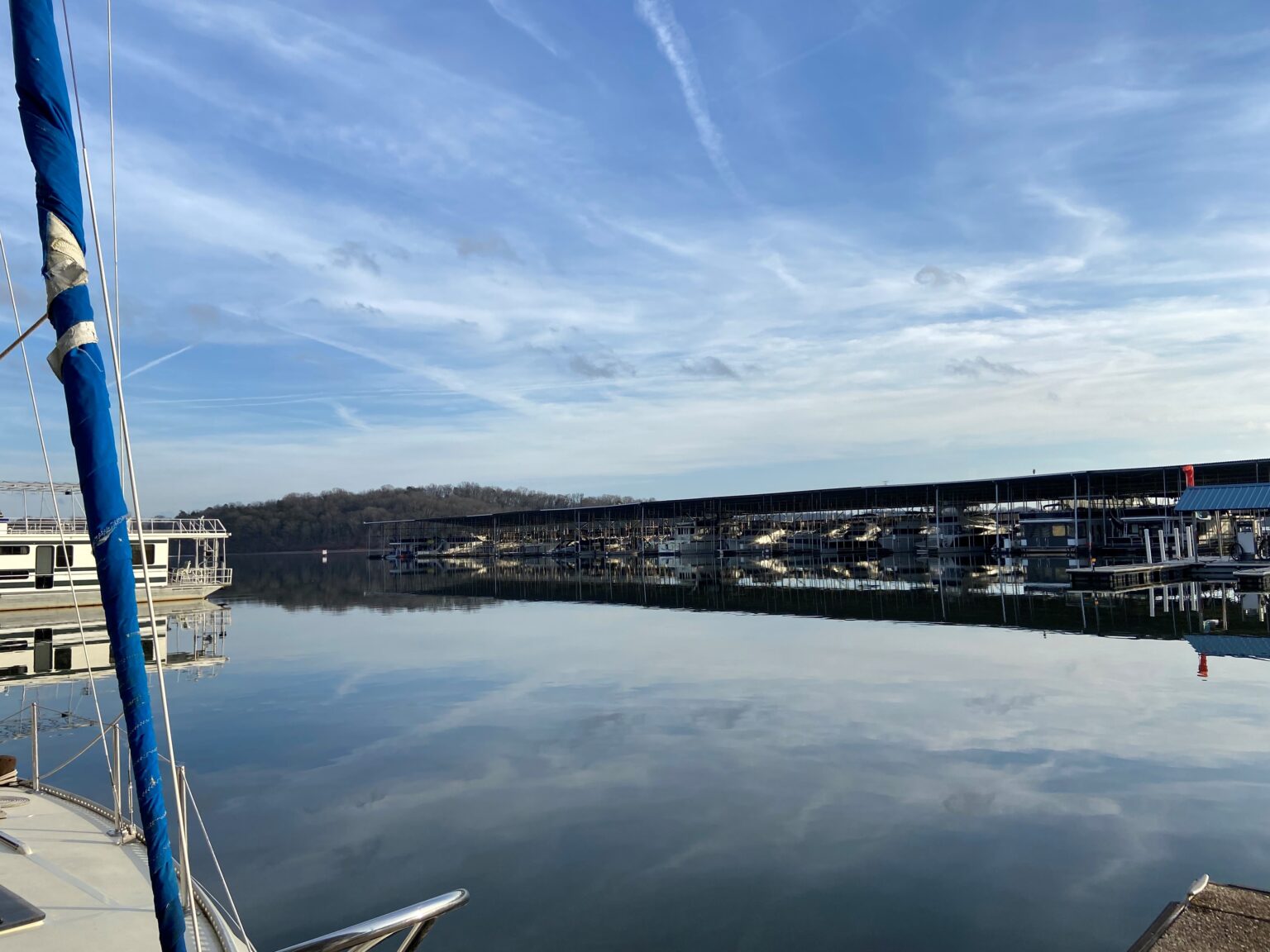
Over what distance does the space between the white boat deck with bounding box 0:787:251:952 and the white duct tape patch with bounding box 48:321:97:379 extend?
10.9 feet

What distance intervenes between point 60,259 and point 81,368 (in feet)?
1.67

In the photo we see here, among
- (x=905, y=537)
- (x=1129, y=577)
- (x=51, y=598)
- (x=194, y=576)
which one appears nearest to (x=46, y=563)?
(x=51, y=598)

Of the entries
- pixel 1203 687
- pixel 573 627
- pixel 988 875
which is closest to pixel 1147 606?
pixel 1203 687

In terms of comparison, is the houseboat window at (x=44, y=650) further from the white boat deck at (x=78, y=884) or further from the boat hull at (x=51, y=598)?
the white boat deck at (x=78, y=884)

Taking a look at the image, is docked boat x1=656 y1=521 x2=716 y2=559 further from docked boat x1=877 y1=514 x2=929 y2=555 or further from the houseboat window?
the houseboat window

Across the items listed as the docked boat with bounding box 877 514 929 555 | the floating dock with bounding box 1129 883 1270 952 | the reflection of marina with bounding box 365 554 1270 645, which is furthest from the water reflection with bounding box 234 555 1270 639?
the floating dock with bounding box 1129 883 1270 952

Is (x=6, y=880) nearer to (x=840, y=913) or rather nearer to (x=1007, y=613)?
(x=840, y=913)

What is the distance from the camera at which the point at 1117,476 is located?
75.7 meters

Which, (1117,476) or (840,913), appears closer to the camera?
(840,913)

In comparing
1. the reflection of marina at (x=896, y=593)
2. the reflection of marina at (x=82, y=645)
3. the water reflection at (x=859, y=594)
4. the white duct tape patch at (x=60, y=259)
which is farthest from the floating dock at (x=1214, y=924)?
the water reflection at (x=859, y=594)

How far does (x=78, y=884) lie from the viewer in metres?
6.31

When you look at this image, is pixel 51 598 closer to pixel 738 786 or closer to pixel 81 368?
pixel 738 786

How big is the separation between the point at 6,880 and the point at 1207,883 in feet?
31.8

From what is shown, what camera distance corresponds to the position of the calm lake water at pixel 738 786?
8.34m
